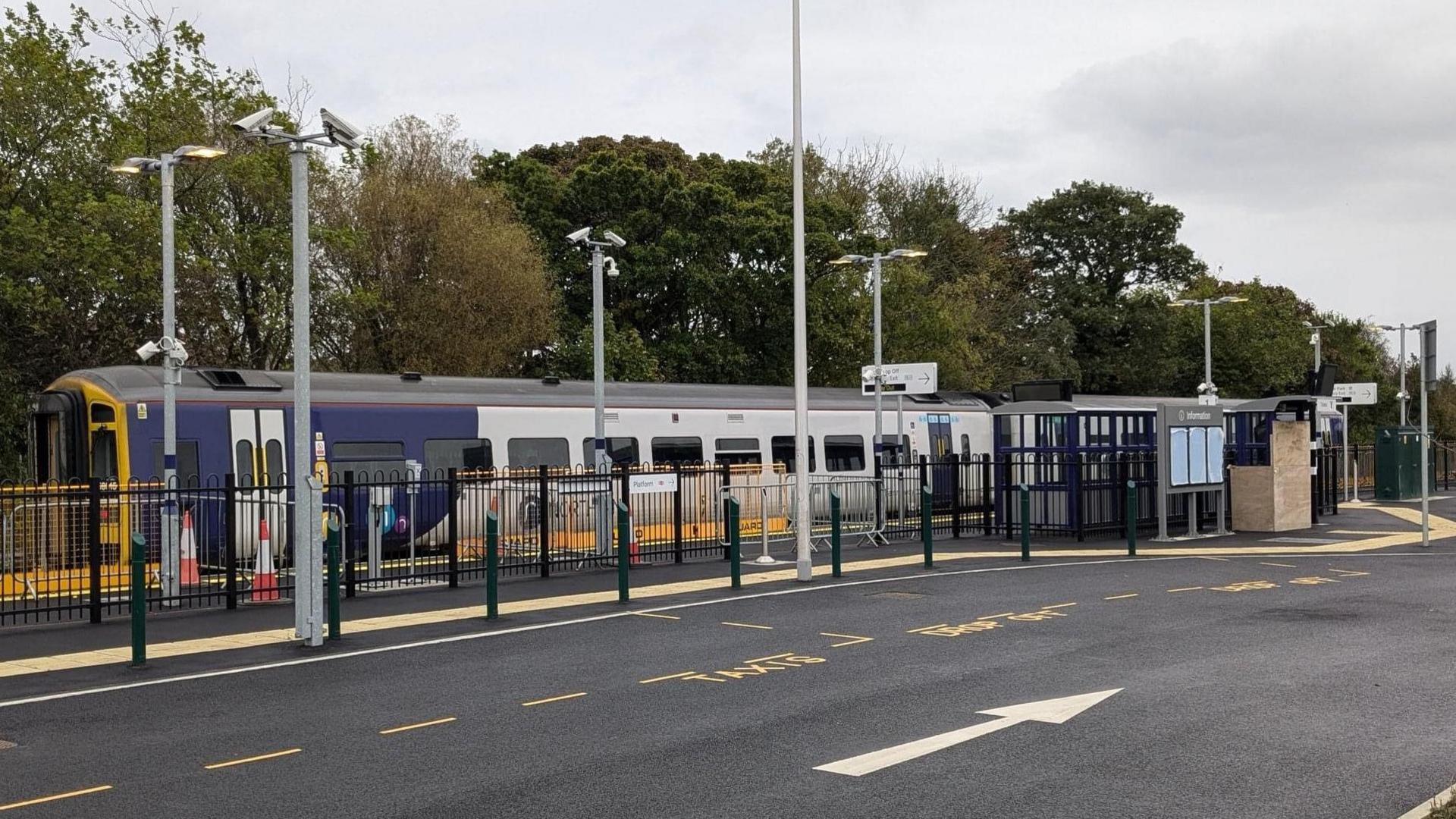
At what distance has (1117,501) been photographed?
86.7 feet

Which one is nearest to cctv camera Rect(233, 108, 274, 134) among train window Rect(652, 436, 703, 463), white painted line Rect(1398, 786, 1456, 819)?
white painted line Rect(1398, 786, 1456, 819)

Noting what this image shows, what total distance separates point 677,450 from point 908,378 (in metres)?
5.18

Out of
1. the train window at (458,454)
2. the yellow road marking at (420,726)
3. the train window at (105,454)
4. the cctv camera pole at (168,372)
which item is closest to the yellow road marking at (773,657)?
the yellow road marking at (420,726)

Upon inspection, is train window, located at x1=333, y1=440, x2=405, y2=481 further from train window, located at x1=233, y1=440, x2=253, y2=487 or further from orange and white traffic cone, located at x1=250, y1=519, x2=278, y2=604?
orange and white traffic cone, located at x1=250, y1=519, x2=278, y2=604

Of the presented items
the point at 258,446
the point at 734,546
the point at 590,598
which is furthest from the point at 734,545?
the point at 258,446

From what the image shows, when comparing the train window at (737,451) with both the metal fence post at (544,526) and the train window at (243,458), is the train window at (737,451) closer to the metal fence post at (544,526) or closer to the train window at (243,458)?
the metal fence post at (544,526)

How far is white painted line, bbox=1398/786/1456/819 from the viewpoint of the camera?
6754 millimetres

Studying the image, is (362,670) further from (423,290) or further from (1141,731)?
(423,290)

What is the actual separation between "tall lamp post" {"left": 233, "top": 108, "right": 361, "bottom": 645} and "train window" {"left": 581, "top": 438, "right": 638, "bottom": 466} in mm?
12908

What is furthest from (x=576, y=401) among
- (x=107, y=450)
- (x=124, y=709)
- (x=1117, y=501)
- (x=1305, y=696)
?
(x=1305, y=696)

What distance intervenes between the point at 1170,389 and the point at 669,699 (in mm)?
65106

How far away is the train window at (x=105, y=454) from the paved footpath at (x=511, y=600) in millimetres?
6359

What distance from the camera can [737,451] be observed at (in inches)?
1161

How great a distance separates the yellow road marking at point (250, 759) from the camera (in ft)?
27.6
